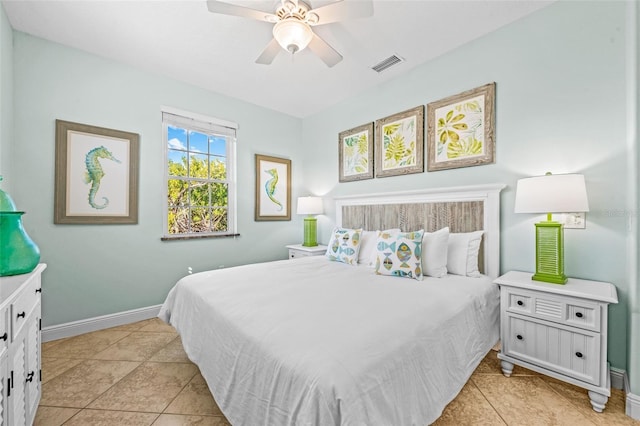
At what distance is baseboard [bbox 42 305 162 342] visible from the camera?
249cm

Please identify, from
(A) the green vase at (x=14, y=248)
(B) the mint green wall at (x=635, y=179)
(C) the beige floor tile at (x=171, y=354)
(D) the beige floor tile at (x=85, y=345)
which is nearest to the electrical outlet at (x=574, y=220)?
(B) the mint green wall at (x=635, y=179)

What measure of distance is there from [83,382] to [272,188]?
9.56 feet

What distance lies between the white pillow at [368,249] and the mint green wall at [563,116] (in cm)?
89

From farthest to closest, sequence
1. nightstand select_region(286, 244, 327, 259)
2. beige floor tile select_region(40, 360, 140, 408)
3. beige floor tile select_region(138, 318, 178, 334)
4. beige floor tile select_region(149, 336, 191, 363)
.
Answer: nightstand select_region(286, 244, 327, 259) → beige floor tile select_region(138, 318, 178, 334) → beige floor tile select_region(149, 336, 191, 363) → beige floor tile select_region(40, 360, 140, 408)

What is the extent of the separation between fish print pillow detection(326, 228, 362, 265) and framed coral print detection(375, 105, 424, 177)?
0.92 metres

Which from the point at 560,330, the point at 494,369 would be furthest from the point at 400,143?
the point at 494,369

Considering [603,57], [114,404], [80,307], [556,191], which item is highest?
[603,57]

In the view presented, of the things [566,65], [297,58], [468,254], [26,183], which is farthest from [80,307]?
[566,65]

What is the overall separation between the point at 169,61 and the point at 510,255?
3.84 metres

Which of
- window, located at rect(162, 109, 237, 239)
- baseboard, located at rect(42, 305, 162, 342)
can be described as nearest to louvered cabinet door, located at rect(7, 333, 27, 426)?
→ baseboard, located at rect(42, 305, 162, 342)

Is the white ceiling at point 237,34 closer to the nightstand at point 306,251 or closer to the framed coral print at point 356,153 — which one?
the framed coral print at point 356,153

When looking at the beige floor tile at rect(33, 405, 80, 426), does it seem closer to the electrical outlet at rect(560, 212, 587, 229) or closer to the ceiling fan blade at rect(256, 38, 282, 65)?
the ceiling fan blade at rect(256, 38, 282, 65)

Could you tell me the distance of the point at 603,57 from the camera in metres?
1.90

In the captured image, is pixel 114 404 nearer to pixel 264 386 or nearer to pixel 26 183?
pixel 264 386
